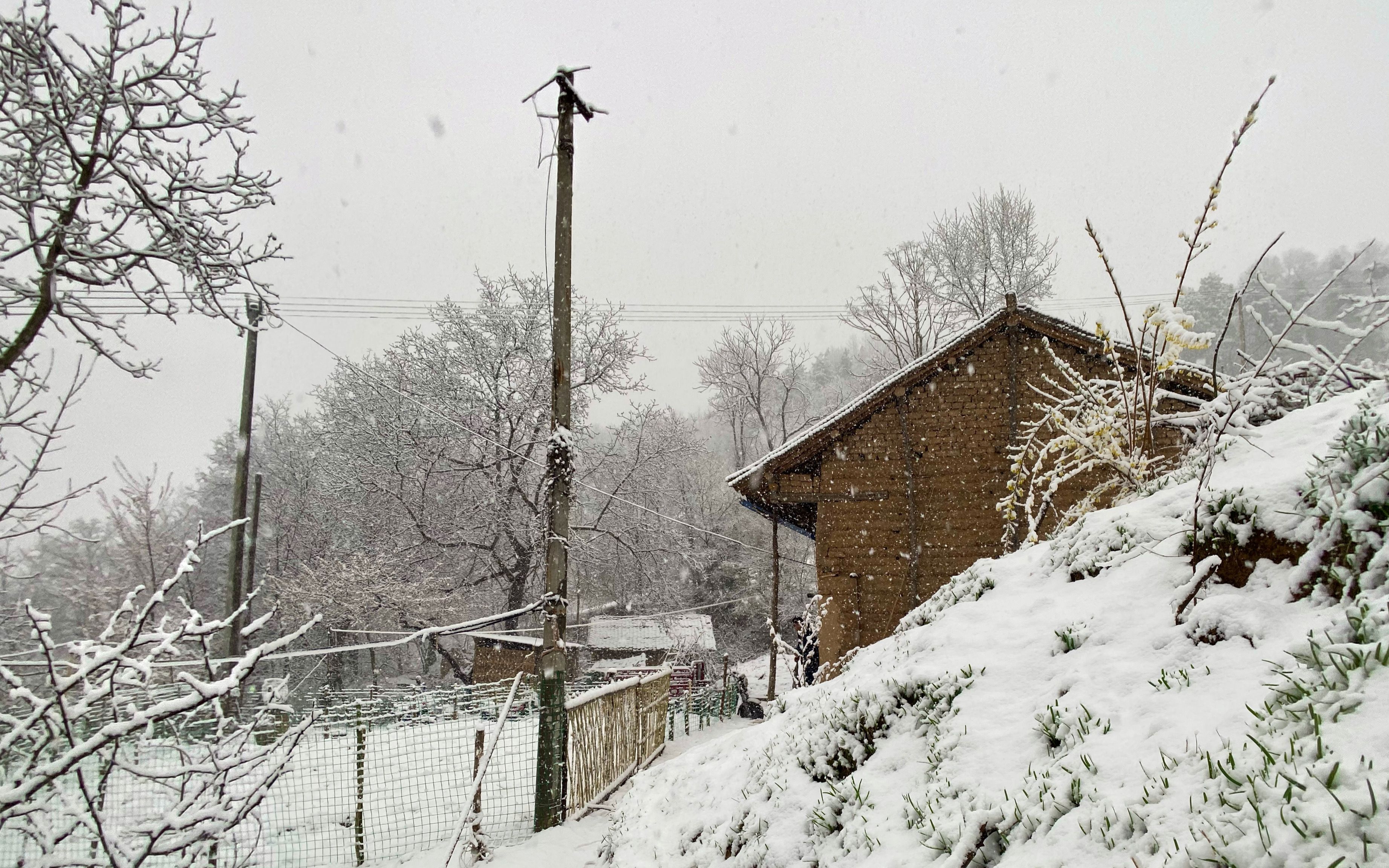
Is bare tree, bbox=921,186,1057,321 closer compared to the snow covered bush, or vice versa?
the snow covered bush

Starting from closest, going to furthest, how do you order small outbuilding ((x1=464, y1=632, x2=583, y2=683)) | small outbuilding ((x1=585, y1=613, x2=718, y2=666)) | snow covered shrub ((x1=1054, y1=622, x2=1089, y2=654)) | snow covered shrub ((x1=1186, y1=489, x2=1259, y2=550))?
snow covered shrub ((x1=1186, y1=489, x2=1259, y2=550))
snow covered shrub ((x1=1054, y1=622, x2=1089, y2=654))
small outbuilding ((x1=464, y1=632, x2=583, y2=683))
small outbuilding ((x1=585, y1=613, x2=718, y2=666))

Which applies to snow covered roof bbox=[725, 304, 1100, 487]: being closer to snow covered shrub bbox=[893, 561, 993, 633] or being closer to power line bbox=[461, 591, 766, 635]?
snow covered shrub bbox=[893, 561, 993, 633]

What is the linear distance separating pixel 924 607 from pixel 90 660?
4.31m

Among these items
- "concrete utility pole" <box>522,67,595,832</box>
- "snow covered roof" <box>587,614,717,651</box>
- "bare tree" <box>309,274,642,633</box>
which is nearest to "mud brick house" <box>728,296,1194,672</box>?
"concrete utility pole" <box>522,67,595,832</box>

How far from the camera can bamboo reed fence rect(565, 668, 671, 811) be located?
738 centimetres

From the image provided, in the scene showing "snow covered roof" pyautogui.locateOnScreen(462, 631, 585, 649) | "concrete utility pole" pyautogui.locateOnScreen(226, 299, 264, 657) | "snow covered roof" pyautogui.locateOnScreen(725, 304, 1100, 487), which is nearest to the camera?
"snow covered roof" pyautogui.locateOnScreen(725, 304, 1100, 487)

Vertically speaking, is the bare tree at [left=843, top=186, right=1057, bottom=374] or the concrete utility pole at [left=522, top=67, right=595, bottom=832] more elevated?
the bare tree at [left=843, top=186, right=1057, bottom=374]

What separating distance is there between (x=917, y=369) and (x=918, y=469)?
152 centimetres

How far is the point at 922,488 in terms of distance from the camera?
404 inches

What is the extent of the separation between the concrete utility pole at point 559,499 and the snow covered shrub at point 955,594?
146 inches

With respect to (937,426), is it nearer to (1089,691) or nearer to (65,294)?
(1089,691)

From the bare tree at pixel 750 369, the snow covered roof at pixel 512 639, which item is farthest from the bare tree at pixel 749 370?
the snow covered roof at pixel 512 639

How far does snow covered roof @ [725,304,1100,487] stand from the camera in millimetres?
10000

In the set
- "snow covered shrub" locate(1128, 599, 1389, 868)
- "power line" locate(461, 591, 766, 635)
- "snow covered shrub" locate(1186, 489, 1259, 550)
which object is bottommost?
"power line" locate(461, 591, 766, 635)
